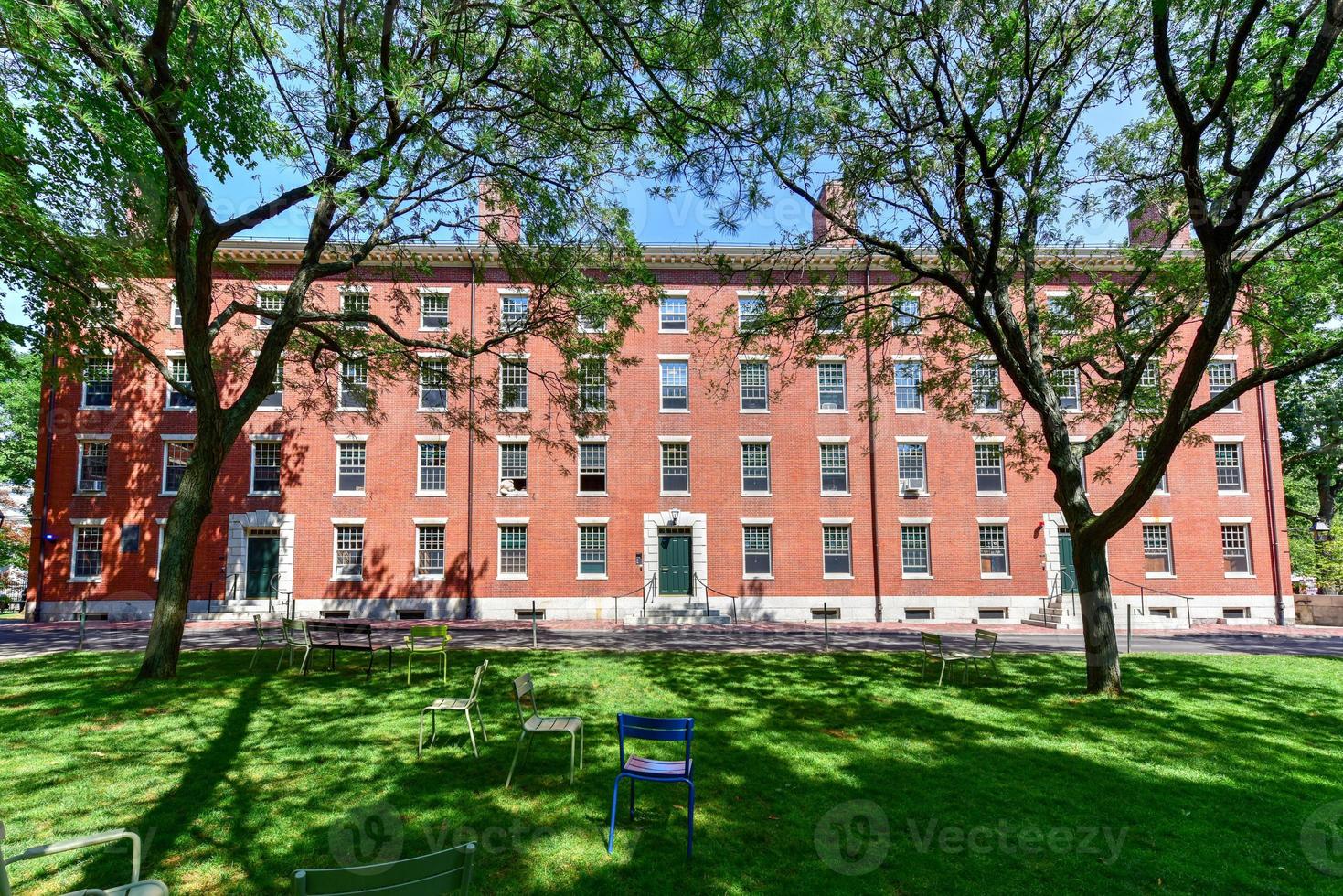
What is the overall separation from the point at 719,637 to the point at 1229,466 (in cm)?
2138

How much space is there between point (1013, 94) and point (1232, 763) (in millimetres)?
9644

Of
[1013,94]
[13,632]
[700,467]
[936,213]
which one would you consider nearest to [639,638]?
[700,467]

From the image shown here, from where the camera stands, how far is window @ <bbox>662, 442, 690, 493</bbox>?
24.1m

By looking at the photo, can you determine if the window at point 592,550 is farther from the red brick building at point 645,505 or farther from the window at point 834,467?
the window at point 834,467

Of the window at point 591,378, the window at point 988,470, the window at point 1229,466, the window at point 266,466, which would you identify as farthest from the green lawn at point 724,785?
the window at point 1229,466

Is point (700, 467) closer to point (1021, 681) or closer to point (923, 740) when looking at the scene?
point (1021, 681)

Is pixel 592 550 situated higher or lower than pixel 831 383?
lower

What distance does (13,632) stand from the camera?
18.9 meters

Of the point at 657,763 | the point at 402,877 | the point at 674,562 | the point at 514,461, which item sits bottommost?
the point at 657,763

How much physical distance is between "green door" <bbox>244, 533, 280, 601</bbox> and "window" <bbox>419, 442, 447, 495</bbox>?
5572mm

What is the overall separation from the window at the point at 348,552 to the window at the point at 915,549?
19826mm

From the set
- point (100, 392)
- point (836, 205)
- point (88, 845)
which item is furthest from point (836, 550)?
point (100, 392)

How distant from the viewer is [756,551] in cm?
2388

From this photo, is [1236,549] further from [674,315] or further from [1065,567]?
[674,315]
